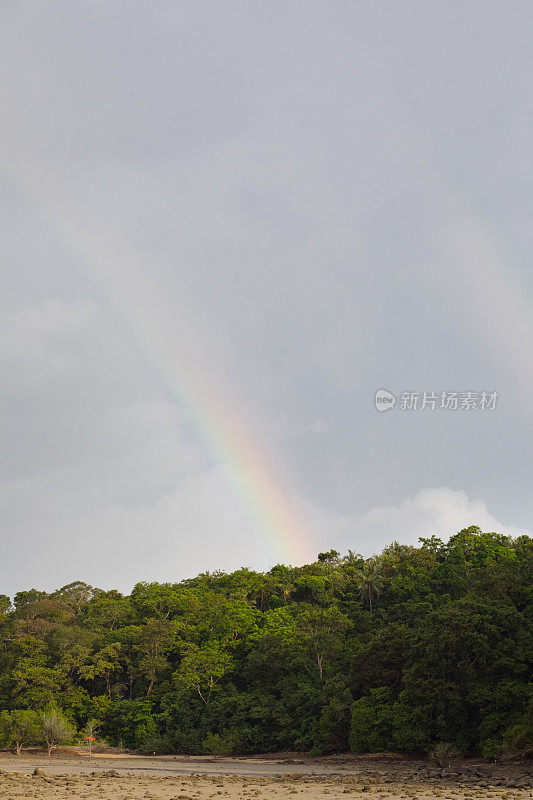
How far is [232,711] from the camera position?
56.3 meters

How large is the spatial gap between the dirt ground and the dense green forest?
8.55 feet

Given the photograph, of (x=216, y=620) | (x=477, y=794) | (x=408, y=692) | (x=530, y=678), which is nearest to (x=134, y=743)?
(x=216, y=620)

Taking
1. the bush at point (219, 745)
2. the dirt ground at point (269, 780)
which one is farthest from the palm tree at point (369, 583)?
the dirt ground at point (269, 780)

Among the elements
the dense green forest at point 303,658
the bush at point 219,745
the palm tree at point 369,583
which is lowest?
the bush at point 219,745

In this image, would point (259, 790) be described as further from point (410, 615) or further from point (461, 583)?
point (461, 583)

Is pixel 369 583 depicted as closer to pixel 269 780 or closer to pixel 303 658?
pixel 303 658

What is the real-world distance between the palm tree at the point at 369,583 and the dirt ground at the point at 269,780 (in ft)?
98.4

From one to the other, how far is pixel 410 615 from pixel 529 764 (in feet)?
88.7

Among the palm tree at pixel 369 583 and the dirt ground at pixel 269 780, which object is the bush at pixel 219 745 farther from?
the palm tree at pixel 369 583

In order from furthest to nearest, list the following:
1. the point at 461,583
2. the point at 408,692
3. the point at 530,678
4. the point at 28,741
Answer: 1. the point at 461,583
2. the point at 28,741
3. the point at 408,692
4. the point at 530,678

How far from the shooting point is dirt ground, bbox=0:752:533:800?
26656 millimetres

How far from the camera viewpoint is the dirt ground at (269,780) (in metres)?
26.7

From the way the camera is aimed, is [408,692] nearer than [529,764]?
No

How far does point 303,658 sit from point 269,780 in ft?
70.5
